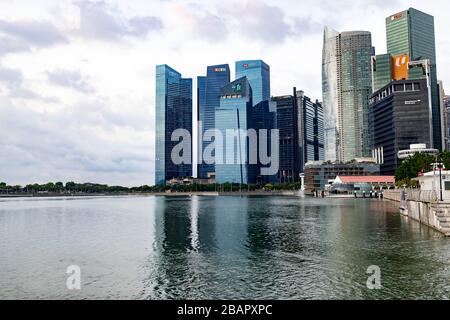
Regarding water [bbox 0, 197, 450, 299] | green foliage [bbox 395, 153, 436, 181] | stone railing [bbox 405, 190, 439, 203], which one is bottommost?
water [bbox 0, 197, 450, 299]

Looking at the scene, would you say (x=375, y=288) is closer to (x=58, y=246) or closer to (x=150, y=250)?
(x=150, y=250)

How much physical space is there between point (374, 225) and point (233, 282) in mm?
54770

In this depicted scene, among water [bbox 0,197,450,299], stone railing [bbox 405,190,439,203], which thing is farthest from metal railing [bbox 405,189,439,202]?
water [bbox 0,197,450,299]

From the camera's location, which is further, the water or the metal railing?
the metal railing

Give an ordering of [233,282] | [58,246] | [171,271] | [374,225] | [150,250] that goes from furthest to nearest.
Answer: [374,225], [58,246], [150,250], [171,271], [233,282]

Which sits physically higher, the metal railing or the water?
the metal railing

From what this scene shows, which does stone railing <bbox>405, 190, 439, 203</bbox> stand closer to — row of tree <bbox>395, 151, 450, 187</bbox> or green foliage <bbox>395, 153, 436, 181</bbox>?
row of tree <bbox>395, 151, 450, 187</bbox>

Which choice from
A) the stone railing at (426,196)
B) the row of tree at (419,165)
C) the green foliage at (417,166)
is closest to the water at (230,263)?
the stone railing at (426,196)

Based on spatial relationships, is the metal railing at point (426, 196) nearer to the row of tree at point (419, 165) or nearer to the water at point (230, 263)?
the water at point (230, 263)

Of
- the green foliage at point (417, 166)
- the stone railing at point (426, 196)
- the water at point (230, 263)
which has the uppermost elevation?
the green foliage at point (417, 166)

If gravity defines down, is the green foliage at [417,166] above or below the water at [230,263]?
above

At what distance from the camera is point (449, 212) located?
64.2 meters
